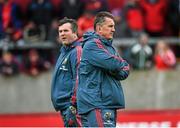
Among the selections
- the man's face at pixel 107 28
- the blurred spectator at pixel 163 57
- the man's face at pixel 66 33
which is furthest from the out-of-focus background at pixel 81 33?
the man's face at pixel 107 28

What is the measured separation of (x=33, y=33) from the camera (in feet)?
53.8

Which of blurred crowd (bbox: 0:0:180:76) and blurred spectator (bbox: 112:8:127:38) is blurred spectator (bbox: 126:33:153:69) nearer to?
blurred crowd (bbox: 0:0:180:76)

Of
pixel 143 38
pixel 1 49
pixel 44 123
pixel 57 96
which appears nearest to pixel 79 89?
pixel 57 96

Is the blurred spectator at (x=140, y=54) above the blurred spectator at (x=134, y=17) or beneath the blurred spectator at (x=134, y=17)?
beneath

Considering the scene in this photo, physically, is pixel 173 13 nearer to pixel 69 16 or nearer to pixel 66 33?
pixel 69 16

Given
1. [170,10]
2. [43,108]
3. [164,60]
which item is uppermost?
[170,10]

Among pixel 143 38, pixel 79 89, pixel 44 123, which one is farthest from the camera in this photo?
pixel 143 38

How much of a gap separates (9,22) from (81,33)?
1775mm

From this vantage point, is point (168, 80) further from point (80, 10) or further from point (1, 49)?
point (1, 49)

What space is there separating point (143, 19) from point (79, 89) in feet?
26.1

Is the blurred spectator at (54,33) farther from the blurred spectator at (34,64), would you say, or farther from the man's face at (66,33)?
the man's face at (66,33)

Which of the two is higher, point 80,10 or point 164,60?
point 80,10

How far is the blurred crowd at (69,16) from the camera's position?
51.9 feet

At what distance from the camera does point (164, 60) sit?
1570 cm
